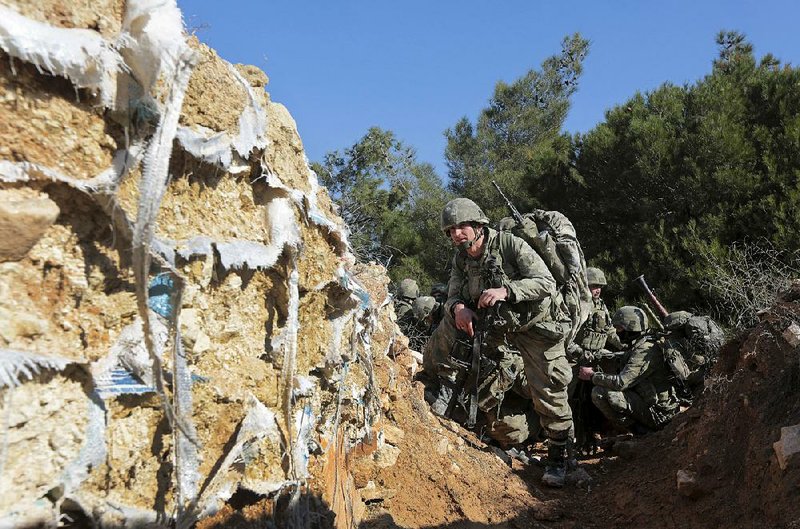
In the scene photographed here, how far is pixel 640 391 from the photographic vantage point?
656cm

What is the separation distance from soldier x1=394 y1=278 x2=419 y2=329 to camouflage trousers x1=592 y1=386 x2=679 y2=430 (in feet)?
10.1

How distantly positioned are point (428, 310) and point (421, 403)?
2.70m

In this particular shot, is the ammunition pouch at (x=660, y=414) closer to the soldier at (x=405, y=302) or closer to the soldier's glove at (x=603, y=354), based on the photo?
the soldier's glove at (x=603, y=354)

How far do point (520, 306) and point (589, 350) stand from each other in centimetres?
265

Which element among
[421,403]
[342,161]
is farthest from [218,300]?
[342,161]

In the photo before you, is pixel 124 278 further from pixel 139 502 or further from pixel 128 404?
pixel 139 502

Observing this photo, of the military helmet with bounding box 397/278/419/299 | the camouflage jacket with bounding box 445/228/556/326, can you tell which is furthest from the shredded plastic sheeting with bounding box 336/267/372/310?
the military helmet with bounding box 397/278/419/299

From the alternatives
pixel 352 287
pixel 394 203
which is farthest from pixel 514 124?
pixel 352 287

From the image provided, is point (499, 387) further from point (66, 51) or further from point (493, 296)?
point (66, 51)

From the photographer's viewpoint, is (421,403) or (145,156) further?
(421,403)

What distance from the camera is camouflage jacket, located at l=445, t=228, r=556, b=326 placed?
486 cm

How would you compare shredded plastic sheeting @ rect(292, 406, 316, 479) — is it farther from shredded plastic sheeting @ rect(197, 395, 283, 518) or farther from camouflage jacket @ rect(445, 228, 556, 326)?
camouflage jacket @ rect(445, 228, 556, 326)

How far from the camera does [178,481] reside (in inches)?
73.9

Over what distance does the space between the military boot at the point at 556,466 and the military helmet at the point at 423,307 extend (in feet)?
8.97
